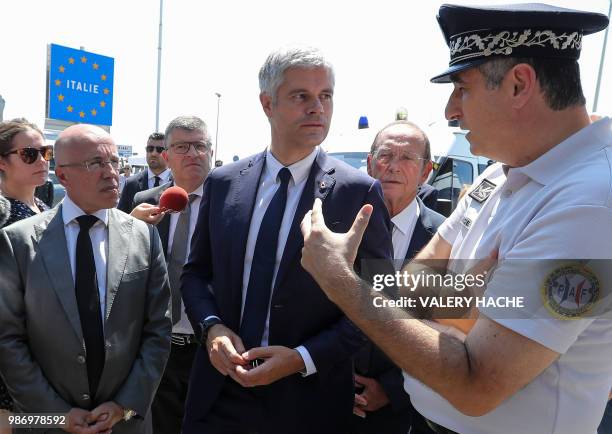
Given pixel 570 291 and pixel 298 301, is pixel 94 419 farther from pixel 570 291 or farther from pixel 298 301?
pixel 570 291

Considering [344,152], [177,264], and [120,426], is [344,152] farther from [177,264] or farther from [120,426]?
[120,426]

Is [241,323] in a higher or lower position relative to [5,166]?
lower

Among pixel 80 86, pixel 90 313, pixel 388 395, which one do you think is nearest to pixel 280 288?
pixel 388 395

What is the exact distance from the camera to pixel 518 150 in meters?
1.43

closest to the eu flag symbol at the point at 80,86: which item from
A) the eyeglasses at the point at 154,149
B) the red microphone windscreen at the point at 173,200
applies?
the eyeglasses at the point at 154,149

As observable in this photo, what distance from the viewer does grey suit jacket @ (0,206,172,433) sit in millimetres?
2223

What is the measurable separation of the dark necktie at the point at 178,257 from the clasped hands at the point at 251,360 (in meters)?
1.26

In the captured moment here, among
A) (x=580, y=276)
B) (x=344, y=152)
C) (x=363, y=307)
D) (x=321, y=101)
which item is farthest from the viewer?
(x=344, y=152)

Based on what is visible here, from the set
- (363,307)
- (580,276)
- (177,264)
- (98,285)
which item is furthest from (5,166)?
(580,276)

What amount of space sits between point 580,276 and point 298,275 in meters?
1.15

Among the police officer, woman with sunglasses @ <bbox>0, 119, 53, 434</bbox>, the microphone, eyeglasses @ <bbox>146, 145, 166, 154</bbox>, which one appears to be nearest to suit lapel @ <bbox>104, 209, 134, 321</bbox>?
the microphone

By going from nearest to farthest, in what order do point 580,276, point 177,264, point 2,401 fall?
Answer: point 580,276 < point 2,401 < point 177,264

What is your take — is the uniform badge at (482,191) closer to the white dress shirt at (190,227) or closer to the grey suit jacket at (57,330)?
the grey suit jacket at (57,330)

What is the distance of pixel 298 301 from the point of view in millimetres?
2072
